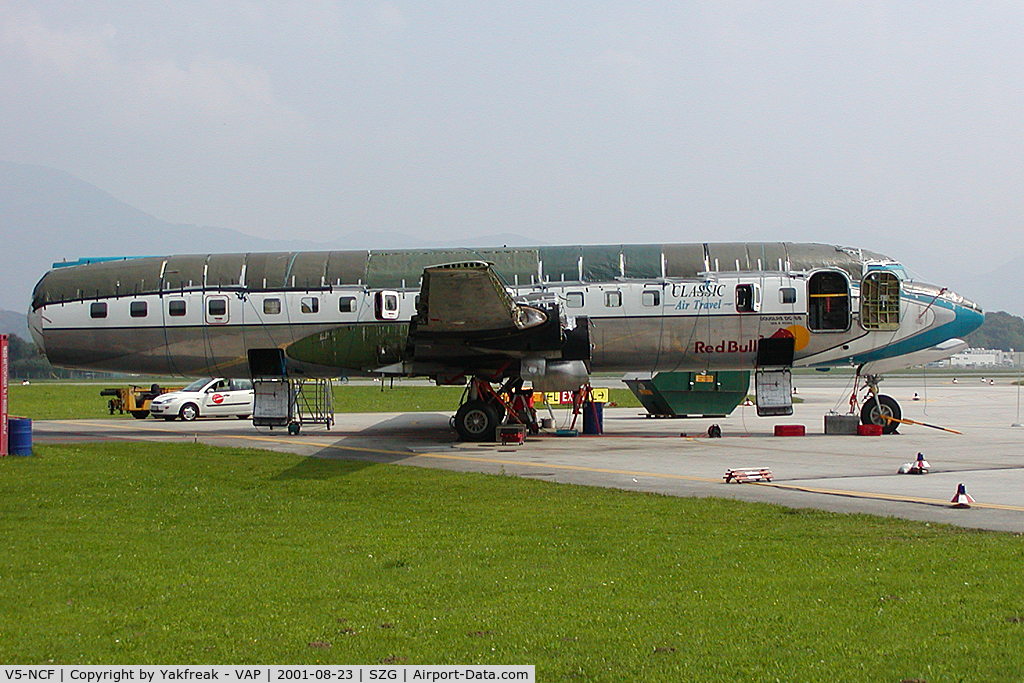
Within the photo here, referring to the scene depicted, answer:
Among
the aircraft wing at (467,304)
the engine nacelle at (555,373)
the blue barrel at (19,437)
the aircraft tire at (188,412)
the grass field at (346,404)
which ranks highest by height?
the aircraft wing at (467,304)

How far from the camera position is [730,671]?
18.9 ft

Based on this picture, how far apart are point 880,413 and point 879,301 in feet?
10.8

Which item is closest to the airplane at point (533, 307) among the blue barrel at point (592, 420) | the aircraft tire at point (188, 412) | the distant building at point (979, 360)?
the blue barrel at point (592, 420)

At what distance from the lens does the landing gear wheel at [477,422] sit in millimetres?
23844

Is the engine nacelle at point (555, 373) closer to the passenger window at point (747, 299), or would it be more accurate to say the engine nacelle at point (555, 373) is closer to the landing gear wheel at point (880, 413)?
the passenger window at point (747, 299)

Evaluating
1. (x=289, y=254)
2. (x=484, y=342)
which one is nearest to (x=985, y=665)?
(x=484, y=342)

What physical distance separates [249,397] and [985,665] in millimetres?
34224

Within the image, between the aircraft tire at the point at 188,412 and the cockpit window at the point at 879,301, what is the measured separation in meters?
25.3

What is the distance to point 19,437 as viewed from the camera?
1869 centimetres

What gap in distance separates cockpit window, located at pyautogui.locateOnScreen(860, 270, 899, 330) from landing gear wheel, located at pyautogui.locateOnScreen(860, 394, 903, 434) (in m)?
2.32

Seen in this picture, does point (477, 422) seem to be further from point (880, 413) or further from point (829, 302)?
point (880, 413)

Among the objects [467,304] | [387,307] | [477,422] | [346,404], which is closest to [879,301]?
[477,422]

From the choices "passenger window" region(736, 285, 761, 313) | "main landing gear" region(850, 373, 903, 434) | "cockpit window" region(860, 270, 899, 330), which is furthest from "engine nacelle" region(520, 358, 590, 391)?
"main landing gear" region(850, 373, 903, 434)

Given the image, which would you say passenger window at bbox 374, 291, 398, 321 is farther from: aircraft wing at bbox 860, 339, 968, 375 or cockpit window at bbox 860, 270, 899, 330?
aircraft wing at bbox 860, 339, 968, 375
